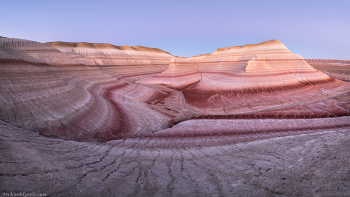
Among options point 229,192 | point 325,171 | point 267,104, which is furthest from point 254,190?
point 267,104

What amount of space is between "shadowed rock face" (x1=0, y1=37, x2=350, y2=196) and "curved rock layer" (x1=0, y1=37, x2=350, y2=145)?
62 millimetres

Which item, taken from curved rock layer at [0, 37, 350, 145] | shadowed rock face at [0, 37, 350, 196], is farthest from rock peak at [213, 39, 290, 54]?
shadowed rock face at [0, 37, 350, 196]

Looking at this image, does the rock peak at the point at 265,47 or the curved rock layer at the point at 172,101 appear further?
the rock peak at the point at 265,47

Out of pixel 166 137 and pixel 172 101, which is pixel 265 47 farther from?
pixel 166 137

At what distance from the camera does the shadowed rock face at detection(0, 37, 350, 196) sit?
302cm

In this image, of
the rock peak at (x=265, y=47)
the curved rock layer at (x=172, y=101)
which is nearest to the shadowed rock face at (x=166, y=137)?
the curved rock layer at (x=172, y=101)

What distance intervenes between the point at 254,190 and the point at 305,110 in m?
10.7

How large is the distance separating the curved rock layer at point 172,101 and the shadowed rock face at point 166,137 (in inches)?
2.4

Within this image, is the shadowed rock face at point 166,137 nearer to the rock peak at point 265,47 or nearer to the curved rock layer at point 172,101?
the curved rock layer at point 172,101

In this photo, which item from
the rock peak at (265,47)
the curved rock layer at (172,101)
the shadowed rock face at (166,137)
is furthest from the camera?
the rock peak at (265,47)

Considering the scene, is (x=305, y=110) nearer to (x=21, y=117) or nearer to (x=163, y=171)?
(x=163, y=171)

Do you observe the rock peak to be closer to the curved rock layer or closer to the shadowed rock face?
the curved rock layer

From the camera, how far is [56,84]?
9312 mm

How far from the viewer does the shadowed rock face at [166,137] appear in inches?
119
